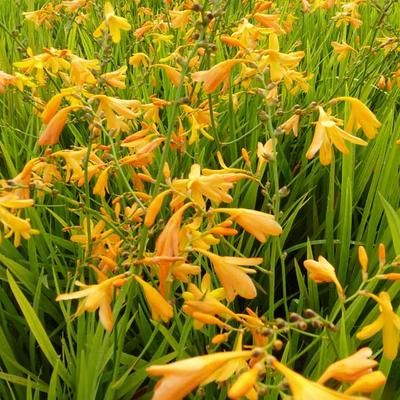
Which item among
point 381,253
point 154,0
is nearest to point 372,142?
point 381,253

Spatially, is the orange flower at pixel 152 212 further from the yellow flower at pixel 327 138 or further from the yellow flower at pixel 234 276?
the yellow flower at pixel 327 138

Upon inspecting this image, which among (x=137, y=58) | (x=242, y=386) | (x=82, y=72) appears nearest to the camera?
(x=242, y=386)

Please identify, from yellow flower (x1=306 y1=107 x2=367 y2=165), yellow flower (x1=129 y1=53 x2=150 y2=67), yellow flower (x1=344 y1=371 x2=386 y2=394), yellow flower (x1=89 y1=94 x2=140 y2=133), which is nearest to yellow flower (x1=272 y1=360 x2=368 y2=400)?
yellow flower (x1=344 y1=371 x2=386 y2=394)

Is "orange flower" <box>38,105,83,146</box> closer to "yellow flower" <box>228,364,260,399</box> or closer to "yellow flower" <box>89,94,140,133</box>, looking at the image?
"yellow flower" <box>89,94,140,133</box>

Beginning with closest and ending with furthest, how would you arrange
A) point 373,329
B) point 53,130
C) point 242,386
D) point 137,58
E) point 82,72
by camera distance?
1. point 242,386
2. point 373,329
3. point 53,130
4. point 82,72
5. point 137,58

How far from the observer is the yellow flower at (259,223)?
0.83 metres

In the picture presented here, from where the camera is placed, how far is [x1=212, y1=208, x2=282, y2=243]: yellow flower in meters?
0.83

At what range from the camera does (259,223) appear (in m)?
0.85

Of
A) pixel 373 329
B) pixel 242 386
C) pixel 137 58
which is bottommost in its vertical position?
pixel 373 329

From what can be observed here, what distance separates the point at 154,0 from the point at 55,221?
205cm

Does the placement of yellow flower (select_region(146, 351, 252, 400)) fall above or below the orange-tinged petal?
above

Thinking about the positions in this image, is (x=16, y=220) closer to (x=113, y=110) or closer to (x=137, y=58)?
(x=113, y=110)

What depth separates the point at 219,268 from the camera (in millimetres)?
853

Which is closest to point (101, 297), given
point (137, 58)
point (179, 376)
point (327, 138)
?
point (179, 376)
